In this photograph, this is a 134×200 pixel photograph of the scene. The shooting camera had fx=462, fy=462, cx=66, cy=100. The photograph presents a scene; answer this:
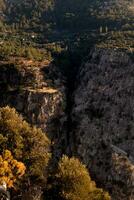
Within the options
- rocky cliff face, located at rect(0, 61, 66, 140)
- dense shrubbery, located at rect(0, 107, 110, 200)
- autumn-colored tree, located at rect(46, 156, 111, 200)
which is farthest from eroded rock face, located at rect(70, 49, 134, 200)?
dense shrubbery, located at rect(0, 107, 110, 200)

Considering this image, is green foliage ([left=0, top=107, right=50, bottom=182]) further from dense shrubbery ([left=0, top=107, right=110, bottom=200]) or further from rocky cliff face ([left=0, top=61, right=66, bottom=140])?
rocky cliff face ([left=0, top=61, right=66, bottom=140])

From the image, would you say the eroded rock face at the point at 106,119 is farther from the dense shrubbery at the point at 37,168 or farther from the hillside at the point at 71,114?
the dense shrubbery at the point at 37,168

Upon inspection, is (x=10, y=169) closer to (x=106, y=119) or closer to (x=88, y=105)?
(x=106, y=119)

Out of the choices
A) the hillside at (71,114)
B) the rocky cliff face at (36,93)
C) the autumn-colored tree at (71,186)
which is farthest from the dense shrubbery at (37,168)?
the rocky cliff face at (36,93)

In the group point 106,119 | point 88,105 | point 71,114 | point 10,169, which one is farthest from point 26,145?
point 88,105

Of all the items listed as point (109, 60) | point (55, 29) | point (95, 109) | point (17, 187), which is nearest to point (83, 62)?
point (109, 60)

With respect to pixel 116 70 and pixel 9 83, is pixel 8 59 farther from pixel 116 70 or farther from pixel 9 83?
pixel 116 70
